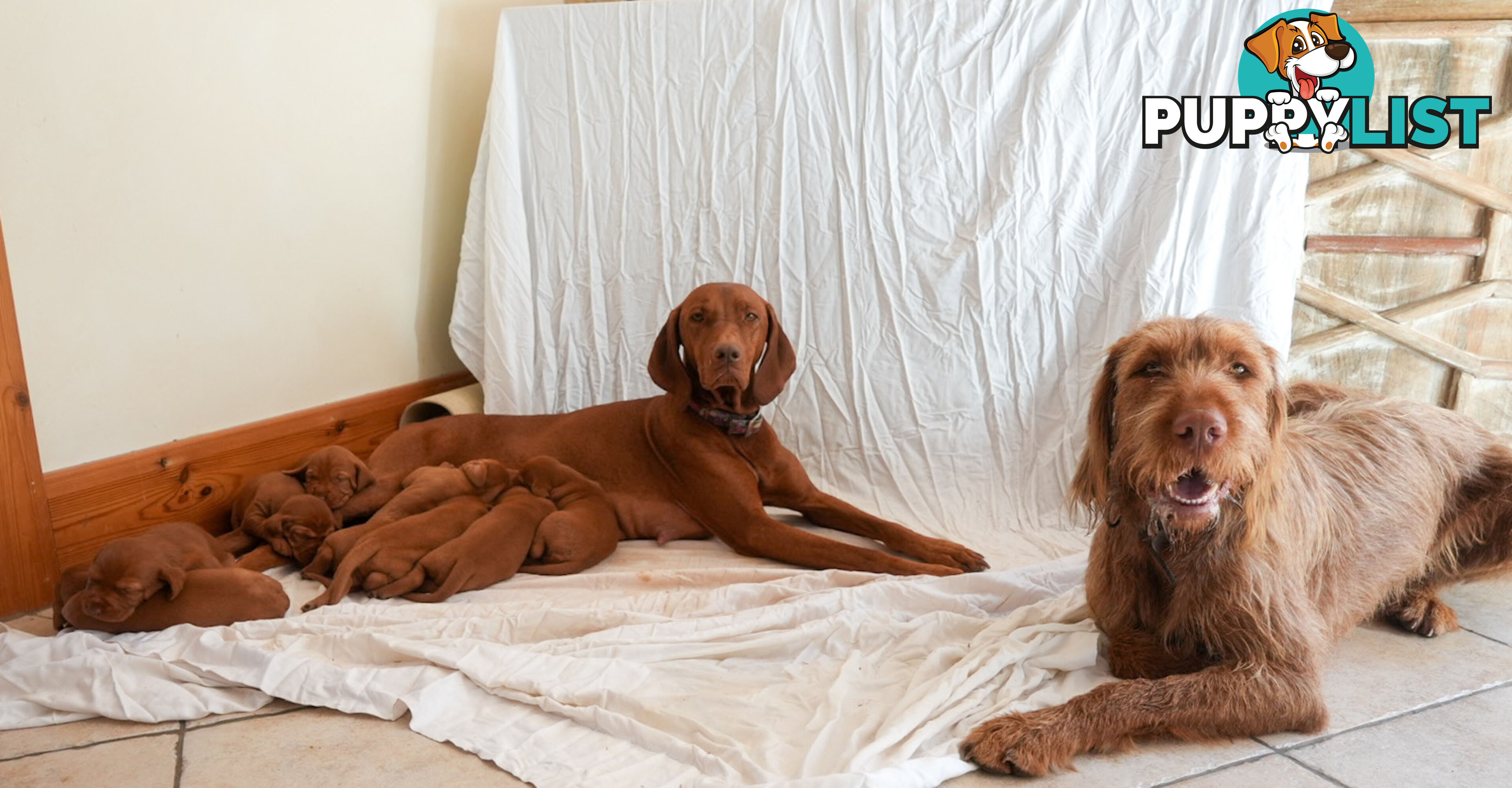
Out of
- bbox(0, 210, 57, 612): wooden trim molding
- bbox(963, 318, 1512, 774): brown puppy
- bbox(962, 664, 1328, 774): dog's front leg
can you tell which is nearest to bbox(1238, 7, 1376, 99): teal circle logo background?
bbox(963, 318, 1512, 774): brown puppy

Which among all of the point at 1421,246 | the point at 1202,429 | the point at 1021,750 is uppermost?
the point at 1421,246

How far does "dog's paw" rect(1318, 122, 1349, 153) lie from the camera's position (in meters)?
3.47

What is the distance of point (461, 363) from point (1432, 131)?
3.52 metres

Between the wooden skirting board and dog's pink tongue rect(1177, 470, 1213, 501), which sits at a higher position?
dog's pink tongue rect(1177, 470, 1213, 501)

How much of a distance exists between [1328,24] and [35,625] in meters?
3.95

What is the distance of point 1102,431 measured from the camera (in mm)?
2275

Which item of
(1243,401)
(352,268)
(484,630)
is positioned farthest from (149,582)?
(1243,401)

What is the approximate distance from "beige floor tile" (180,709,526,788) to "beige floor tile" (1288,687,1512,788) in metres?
1.56

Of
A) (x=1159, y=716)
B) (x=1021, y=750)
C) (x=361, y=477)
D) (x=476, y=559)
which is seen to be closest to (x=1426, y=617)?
(x=1159, y=716)

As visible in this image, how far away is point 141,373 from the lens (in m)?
3.18

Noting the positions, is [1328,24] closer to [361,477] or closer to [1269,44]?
[1269,44]

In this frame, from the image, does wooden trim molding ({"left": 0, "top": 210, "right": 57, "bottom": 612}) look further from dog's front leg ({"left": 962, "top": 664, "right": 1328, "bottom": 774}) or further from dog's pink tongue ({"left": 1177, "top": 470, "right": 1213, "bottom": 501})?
dog's pink tongue ({"left": 1177, "top": 470, "right": 1213, "bottom": 501})

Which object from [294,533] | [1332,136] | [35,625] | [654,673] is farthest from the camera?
[1332,136]

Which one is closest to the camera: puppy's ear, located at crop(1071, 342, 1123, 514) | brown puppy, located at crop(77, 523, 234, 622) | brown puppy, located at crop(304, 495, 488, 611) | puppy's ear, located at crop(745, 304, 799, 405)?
puppy's ear, located at crop(1071, 342, 1123, 514)
